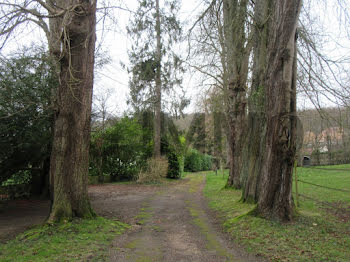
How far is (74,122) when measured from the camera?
6832mm

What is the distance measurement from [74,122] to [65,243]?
2854 mm

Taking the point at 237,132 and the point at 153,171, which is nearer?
the point at 237,132

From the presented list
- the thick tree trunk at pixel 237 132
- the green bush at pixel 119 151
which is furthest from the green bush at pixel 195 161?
the thick tree trunk at pixel 237 132

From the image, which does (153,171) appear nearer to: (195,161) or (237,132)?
(237,132)

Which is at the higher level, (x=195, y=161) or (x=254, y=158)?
(x=254, y=158)

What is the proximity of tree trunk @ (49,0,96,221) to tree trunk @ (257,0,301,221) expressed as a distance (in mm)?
4373

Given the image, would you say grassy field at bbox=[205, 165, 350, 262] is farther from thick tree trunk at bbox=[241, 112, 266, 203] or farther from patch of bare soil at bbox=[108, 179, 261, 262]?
thick tree trunk at bbox=[241, 112, 266, 203]

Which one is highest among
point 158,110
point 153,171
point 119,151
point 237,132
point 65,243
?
point 158,110

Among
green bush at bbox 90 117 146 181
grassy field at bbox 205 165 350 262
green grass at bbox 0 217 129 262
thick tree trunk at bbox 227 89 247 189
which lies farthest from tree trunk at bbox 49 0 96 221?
green bush at bbox 90 117 146 181

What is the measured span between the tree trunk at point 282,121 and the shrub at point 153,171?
12.9 m

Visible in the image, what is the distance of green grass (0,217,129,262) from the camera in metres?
4.49

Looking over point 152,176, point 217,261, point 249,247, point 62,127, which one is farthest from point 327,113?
point 152,176

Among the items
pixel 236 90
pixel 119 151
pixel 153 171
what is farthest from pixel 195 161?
pixel 236 90

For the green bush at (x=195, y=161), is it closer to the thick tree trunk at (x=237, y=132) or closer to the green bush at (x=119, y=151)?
the green bush at (x=119, y=151)
